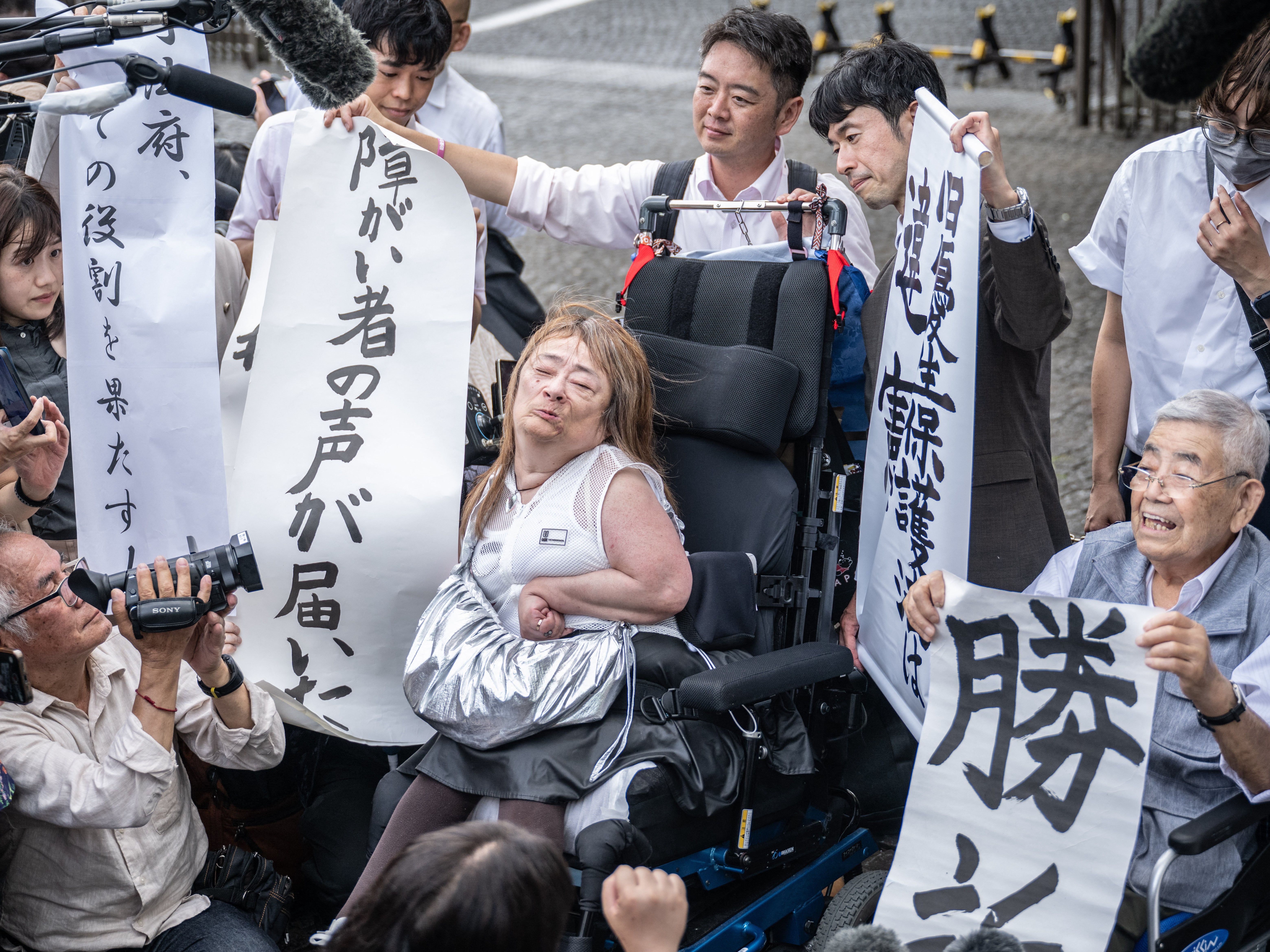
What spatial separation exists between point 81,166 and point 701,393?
5.29 ft

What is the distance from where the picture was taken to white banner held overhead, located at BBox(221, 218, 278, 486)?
3223mm

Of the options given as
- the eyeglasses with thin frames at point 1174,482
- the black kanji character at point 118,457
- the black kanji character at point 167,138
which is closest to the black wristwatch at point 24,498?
the black kanji character at point 118,457

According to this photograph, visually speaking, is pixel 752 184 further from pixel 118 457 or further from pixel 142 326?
pixel 118 457

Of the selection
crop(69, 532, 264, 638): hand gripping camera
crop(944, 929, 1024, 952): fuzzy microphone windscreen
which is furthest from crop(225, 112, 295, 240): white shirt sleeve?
crop(944, 929, 1024, 952): fuzzy microphone windscreen

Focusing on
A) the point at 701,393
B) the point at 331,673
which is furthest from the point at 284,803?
the point at 701,393

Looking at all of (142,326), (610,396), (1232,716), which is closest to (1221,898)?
(1232,716)

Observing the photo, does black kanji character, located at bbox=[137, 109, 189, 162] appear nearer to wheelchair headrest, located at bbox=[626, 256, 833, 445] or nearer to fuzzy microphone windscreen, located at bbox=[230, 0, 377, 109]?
fuzzy microphone windscreen, located at bbox=[230, 0, 377, 109]

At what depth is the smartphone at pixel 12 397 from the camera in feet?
9.08

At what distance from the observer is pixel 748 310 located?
3143 millimetres

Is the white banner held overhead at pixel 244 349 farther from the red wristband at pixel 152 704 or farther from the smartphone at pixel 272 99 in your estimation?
the smartphone at pixel 272 99

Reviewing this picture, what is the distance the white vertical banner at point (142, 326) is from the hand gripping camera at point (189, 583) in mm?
558

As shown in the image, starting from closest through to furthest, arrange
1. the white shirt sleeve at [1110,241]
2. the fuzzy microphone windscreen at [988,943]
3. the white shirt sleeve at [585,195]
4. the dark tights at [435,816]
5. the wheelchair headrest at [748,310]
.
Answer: the fuzzy microphone windscreen at [988,943]
the dark tights at [435,816]
the white shirt sleeve at [1110,241]
the wheelchair headrest at [748,310]
the white shirt sleeve at [585,195]

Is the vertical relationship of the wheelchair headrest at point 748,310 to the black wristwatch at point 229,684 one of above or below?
above

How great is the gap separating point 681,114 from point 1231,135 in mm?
8515
